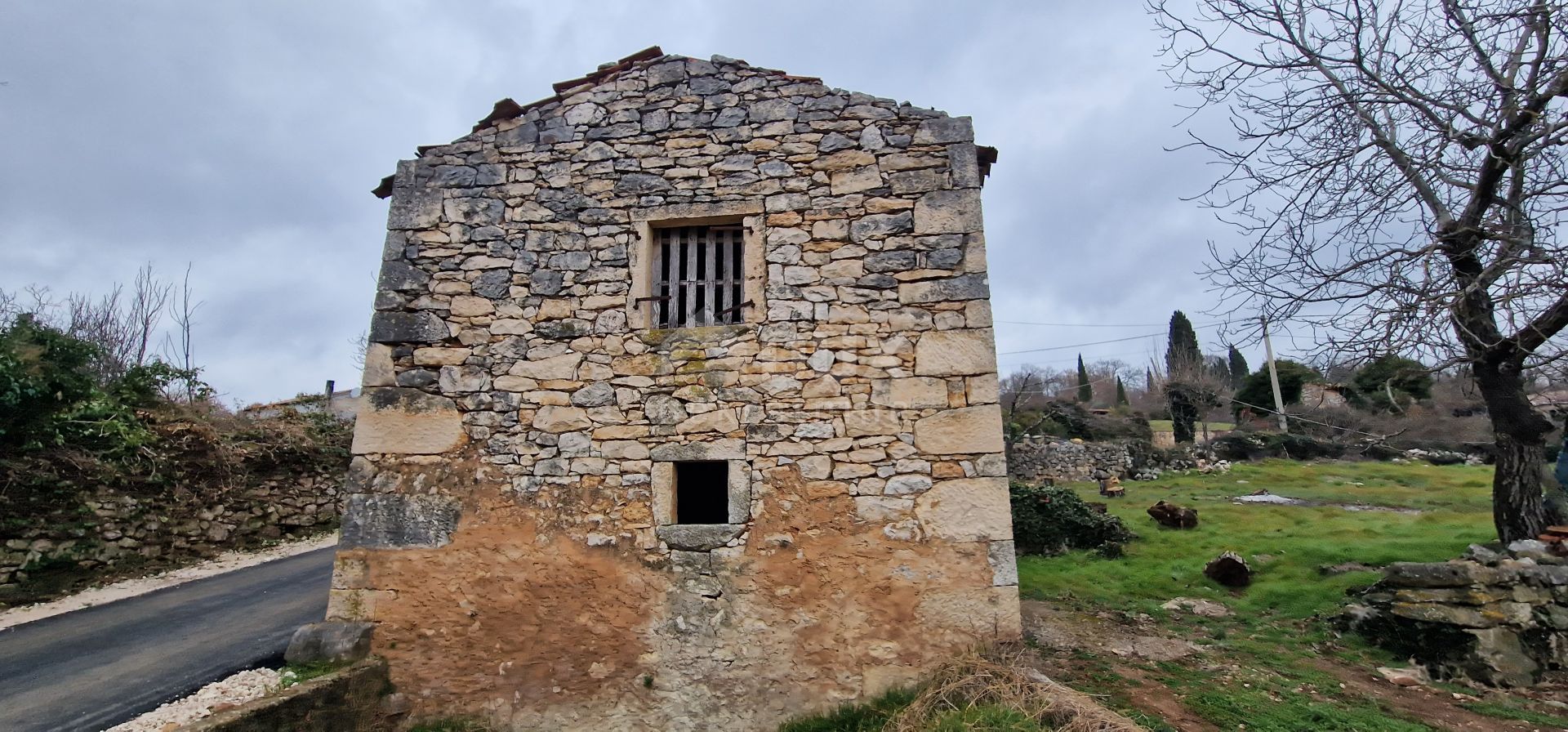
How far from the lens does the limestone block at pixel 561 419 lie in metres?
5.24

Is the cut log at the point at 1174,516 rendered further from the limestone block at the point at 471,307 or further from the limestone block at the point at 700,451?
the limestone block at the point at 471,307

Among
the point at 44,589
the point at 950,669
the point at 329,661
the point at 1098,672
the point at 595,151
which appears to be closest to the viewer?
the point at 950,669

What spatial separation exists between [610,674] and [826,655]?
62.6 inches

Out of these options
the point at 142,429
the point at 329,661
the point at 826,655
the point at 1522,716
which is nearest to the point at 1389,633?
the point at 1522,716

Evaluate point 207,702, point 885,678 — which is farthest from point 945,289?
point 207,702

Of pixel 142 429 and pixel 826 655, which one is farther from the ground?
pixel 142 429

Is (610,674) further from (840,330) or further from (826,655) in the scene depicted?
(840,330)

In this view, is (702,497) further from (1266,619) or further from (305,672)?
(1266,619)

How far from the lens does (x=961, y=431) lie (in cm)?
494

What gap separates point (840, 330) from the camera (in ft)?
16.9

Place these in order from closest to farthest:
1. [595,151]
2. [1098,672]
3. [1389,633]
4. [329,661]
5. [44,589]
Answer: [329,661], [1098,672], [595,151], [1389,633], [44,589]

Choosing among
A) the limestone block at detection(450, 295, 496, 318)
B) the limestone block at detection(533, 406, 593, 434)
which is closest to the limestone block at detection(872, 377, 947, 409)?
the limestone block at detection(533, 406, 593, 434)

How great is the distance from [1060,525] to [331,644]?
32.6 ft

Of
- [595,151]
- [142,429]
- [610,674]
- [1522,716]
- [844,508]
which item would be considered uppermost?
[595,151]
